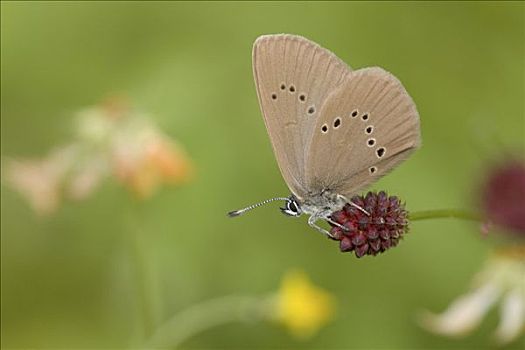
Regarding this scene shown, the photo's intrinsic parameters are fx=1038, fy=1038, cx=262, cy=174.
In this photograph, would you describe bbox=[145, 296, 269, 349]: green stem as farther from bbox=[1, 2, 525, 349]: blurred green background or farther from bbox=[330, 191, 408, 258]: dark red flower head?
bbox=[330, 191, 408, 258]: dark red flower head

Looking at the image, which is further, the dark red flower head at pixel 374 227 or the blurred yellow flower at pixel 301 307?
the blurred yellow flower at pixel 301 307

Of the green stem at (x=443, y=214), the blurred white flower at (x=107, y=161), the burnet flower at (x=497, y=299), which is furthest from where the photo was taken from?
the blurred white flower at (x=107, y=161)

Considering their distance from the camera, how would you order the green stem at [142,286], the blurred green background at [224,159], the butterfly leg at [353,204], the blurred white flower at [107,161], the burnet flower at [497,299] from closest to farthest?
the butterfly leg at [353,204] < the burnet flower at [497,299] < the green stem at [142,286] < the blurred white flower at [107,161] < the blurred green background at [224,159]

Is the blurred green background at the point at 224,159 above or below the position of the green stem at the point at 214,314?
above

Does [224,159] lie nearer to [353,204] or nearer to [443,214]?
[353,204]

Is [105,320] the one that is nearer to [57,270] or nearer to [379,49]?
[57,270]

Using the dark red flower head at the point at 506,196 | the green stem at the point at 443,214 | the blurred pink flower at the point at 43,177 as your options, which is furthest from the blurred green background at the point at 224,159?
the green stem at the point at 443,214

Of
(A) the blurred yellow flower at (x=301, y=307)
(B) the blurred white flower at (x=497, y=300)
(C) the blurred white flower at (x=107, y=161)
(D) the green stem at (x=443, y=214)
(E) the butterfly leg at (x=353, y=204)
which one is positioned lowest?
(D) the green stem at (x=443, y=214)

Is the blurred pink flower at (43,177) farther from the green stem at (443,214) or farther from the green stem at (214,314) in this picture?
the green stem at (443,214)
